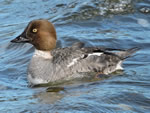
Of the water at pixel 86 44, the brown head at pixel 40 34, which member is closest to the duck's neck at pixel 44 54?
the brown head at pixel 40 34

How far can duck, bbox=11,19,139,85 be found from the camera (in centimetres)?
792

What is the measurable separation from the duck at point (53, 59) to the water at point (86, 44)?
1.09ft

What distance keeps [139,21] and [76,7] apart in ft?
7.87

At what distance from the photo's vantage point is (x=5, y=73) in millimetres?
8789

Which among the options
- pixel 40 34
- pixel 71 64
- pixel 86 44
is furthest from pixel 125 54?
pixel 40 34

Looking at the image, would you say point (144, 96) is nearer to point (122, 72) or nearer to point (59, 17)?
point (122, 72)

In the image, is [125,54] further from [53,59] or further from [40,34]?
[40,34]

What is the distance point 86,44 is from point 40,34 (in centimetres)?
236

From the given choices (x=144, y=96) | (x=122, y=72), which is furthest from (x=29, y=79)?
(x=144, y=96)

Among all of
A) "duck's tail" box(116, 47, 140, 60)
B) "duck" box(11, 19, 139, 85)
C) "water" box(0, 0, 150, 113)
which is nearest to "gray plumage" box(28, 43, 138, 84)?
"duck" box(11, 19, 139, 85)

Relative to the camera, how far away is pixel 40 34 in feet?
26.7

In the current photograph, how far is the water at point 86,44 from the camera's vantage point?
6.23m

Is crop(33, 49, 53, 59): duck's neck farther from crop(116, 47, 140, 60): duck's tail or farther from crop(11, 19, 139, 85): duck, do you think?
crop(116, 47, 140, 60): duck's tail

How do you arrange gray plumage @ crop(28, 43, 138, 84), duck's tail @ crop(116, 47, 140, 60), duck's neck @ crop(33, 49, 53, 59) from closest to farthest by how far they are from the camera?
1. gray plumage @ crop(28, 43, 138, 84)
2. duck's neck @ crop(33, 49, 53, 59)
3. duck's tail @ crop(116, 47, 140, 60)
